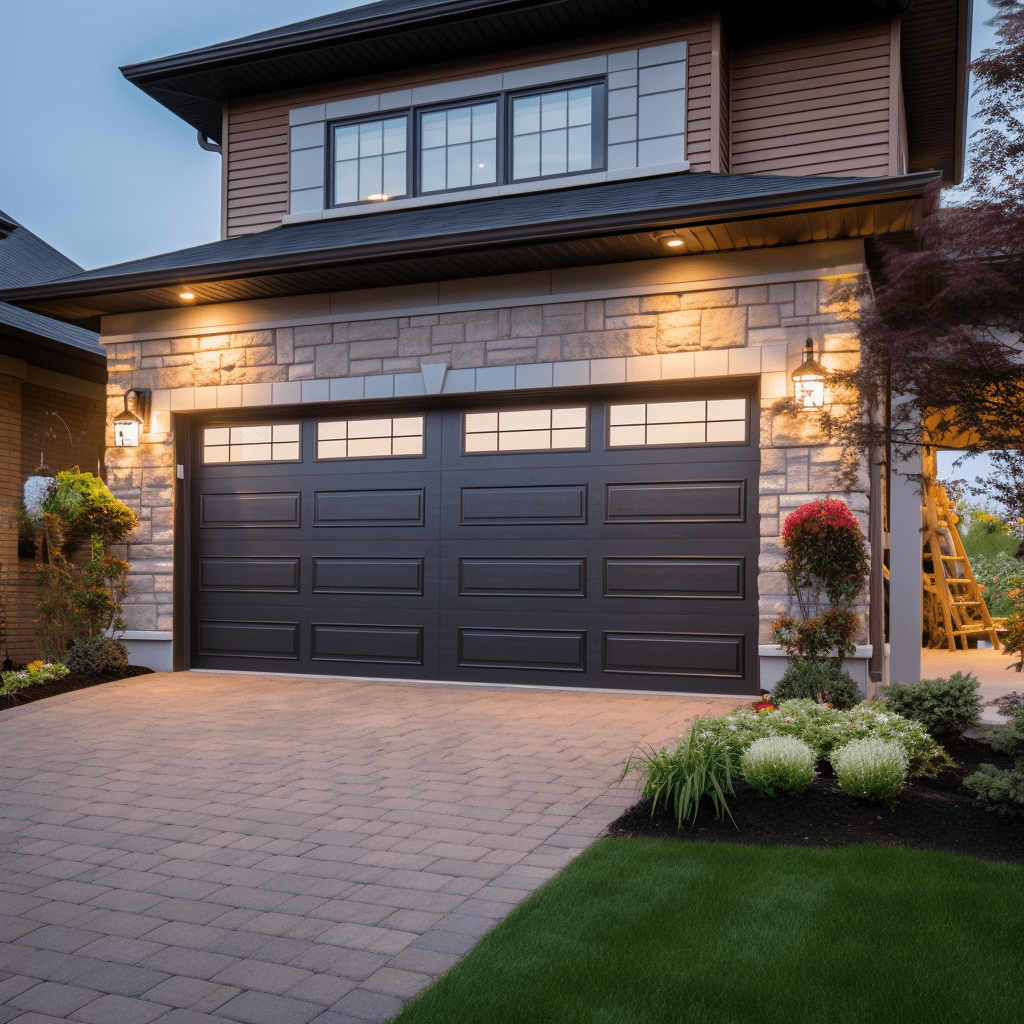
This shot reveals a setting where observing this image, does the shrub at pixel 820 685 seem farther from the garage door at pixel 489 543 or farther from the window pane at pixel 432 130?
the window pane at pixel 432 130

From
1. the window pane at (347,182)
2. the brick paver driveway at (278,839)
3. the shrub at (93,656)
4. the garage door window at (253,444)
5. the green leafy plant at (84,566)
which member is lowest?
the brick paver driveway at (278,839)

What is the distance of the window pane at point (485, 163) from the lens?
30.6 ft

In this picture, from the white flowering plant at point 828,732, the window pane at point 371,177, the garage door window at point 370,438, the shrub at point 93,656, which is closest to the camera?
the white flowering plant at point 828,732

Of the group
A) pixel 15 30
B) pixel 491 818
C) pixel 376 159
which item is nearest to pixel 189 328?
pixel 376 159

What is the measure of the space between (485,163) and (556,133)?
29.8 inches

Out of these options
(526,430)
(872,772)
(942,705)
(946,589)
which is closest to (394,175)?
(526,430)

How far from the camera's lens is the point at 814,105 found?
28.5ft

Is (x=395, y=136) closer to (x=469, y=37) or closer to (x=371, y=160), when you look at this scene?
(x=371, y=160)

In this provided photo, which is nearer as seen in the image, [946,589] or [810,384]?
[810,384]

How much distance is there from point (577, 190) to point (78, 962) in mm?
7632

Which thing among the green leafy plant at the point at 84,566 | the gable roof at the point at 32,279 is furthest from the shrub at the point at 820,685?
the gable roof at the point at 32,279

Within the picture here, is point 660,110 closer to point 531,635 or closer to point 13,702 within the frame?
point 531,635

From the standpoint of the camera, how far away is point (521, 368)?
8.26 metres

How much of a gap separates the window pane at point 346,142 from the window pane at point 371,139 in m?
0.06
